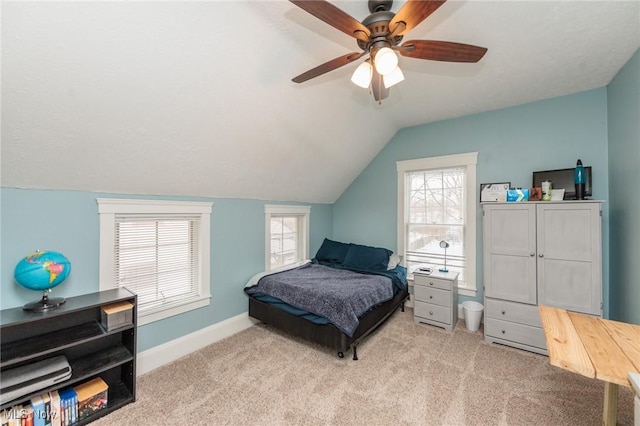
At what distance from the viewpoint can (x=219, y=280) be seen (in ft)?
9.94

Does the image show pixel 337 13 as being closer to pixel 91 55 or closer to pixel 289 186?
pixel 91 55

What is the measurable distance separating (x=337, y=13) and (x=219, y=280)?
279 centimetres

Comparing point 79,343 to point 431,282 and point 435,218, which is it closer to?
point 431,282

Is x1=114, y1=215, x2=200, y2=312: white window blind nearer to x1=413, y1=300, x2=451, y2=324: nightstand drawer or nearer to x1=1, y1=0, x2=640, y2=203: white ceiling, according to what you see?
x1=1, y1=0, x2=640, y2=203: white ceiling

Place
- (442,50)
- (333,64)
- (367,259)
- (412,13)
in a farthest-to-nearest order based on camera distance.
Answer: (367,259) < (333,64) < (442,50) < (412,13)

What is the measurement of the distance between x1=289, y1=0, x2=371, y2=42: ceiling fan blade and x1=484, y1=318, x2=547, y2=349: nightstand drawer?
307 cm

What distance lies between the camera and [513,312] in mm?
2766

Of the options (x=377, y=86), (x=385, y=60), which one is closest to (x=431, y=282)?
(x=377, y=86)

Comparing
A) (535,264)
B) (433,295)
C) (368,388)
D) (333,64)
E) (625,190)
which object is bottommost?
(368,388)

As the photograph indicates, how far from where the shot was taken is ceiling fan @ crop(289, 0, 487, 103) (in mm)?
1239

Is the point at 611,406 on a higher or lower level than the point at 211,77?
lower

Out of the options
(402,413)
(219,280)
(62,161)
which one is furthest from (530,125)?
(62,161)

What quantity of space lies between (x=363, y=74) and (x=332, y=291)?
78.5 inches

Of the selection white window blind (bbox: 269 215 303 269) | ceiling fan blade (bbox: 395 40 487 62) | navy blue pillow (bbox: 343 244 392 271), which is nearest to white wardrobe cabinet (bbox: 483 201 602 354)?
Answer: navy blue pillow (bbox: 343 244 392 271)
